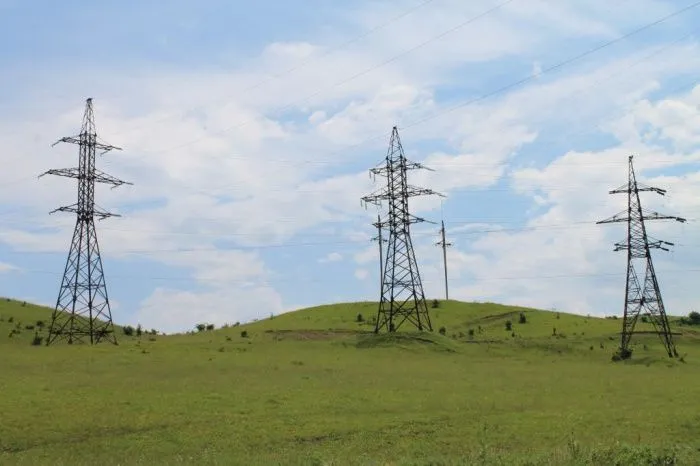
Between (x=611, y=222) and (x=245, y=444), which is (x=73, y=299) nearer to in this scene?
(x=245, y=444)

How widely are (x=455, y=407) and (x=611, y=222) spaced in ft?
118

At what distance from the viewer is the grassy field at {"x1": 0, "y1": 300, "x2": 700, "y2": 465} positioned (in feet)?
69.4

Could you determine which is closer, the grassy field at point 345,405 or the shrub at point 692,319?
the grassy field at point 345,405

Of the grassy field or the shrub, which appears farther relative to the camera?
the shrub

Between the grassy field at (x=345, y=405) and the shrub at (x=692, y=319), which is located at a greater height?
the shrub at (x=692, y=319)

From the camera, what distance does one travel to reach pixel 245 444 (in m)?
22.7

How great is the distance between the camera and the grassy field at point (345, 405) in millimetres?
21141

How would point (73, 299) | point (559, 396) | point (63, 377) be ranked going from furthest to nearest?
1. point (73, 299)
2. point (63, 377)
3. point (559, 396)

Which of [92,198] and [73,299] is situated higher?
[92,198]

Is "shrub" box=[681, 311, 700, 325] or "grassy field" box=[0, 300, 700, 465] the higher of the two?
"shrub" box=[681, 311, 700, 325]

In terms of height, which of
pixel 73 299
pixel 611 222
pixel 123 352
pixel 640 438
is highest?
pixel 611 222

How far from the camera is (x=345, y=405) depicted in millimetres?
30172

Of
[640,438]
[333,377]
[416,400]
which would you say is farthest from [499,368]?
[640,438]

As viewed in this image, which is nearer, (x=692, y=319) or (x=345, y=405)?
(x=345, y=405)
